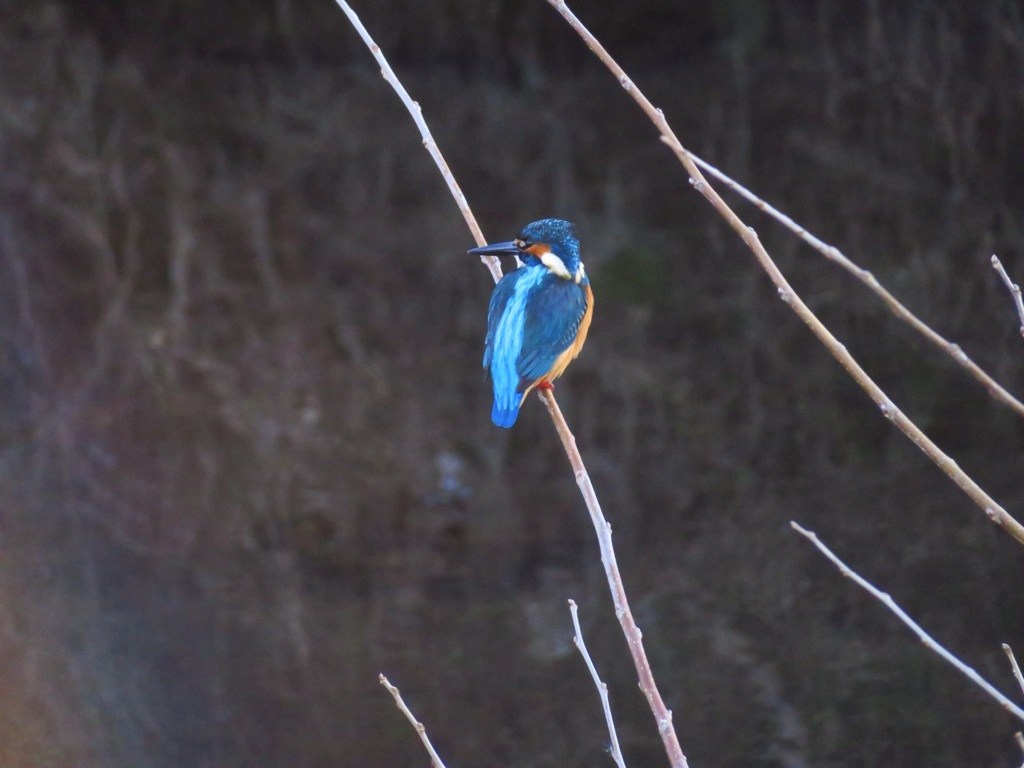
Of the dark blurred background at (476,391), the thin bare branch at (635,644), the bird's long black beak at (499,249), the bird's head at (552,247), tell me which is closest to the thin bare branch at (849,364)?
the thin bare branch at (635,644)

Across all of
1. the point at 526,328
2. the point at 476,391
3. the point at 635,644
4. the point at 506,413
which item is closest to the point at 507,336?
the point at 526,328

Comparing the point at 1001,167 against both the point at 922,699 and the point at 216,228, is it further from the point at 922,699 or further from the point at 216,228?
the point at 216,228

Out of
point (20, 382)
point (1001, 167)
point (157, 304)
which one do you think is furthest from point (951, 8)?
point (20, 382)

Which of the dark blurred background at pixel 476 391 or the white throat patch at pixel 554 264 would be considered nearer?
the white throat patch at pixel 554 264

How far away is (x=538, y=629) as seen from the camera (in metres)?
3.03

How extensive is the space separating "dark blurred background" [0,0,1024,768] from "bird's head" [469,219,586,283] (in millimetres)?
1184

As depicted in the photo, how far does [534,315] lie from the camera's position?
200 cm

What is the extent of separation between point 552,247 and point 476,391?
5.48 feet

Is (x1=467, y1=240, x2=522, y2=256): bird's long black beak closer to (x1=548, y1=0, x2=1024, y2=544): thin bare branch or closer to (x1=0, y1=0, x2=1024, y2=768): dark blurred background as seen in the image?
(x1=548, y1=0, x2=1024, y2=544): thin bare branch

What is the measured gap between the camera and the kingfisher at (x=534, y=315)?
1935 mm

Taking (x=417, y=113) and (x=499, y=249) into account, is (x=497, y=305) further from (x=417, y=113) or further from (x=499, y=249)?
(x=417, y=113)

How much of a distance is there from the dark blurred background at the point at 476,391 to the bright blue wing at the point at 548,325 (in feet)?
3.73

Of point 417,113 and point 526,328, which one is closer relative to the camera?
point 417,113

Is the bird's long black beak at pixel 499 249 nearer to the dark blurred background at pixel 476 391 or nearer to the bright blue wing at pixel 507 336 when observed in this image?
the bright blue wing at pixel 507 336
